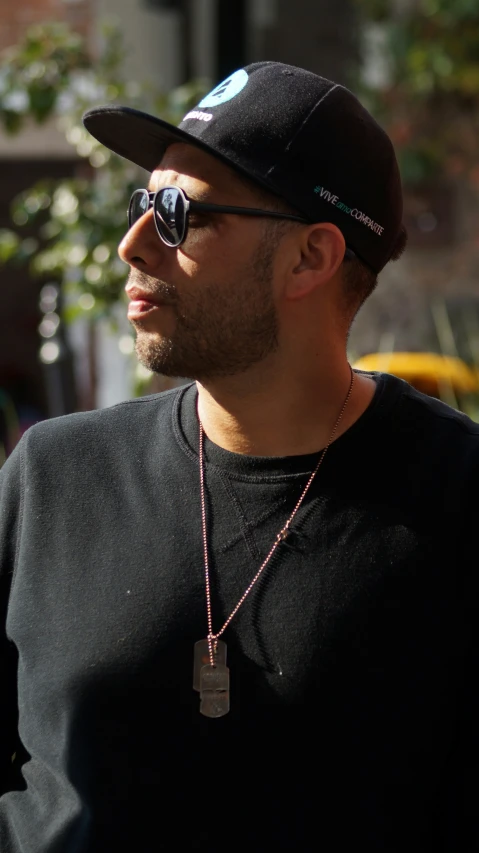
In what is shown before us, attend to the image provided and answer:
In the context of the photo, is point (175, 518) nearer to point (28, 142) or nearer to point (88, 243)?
point (88, 243)

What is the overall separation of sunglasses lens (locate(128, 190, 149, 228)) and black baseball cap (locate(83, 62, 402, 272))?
9cm

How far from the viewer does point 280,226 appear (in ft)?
5.90

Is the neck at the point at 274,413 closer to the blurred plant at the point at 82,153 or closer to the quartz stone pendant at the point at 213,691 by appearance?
the quartz stone pendant at the point at 213,691

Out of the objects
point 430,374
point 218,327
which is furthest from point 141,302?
point 430,374

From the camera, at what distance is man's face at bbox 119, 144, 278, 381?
1.76 metres

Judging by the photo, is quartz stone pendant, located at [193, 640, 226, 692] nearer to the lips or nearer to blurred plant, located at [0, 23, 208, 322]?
the lips

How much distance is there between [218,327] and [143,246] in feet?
0.63

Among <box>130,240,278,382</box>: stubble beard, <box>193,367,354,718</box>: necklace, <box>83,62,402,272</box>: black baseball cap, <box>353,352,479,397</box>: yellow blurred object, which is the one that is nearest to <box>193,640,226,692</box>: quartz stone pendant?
<box>193,367,354,718</box>: necklace

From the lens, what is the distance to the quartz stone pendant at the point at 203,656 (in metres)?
1.62

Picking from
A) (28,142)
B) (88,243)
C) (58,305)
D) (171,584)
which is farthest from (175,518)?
(28,142)

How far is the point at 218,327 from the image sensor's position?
5.74 feet

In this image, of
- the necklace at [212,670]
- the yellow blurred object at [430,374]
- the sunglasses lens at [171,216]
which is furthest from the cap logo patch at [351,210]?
the yellow blurred object at [430,374]

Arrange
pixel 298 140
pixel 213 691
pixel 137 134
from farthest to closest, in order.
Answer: pixel 137 134, pixel 298 140, pixel 213 691

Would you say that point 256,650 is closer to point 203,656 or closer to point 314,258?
point 203,656
